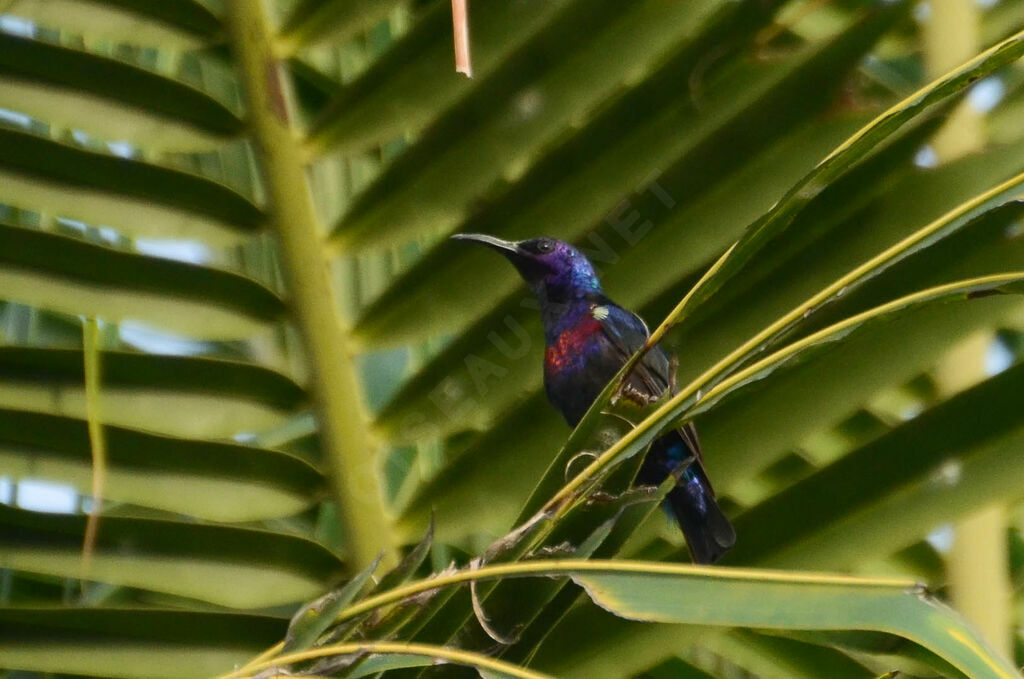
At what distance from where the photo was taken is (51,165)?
5.02 feet

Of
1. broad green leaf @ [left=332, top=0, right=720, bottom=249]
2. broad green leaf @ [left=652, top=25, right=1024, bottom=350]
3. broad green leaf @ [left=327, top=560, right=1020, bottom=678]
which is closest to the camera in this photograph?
broad green leaf @ [left=327, top=560, right=1020, bottom=678]

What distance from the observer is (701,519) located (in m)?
1.53

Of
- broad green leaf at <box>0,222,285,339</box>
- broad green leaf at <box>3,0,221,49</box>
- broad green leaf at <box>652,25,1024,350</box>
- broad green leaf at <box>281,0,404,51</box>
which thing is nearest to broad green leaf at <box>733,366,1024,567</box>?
broad green leaf at <box>652,25,1024,350</box>

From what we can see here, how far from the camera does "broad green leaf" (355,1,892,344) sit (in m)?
1.39

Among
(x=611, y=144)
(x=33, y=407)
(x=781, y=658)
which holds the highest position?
(x=611, y=144)

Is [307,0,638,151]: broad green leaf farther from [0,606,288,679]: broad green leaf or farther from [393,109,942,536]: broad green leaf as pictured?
[0,606,288,679]: broad green leaf

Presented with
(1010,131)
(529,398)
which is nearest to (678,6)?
(529,398)

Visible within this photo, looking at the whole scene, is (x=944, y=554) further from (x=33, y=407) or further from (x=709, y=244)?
(x=33, y=407)

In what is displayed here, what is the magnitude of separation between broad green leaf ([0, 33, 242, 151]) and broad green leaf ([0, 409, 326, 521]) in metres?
0.38

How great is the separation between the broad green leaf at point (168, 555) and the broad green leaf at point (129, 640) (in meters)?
0.03

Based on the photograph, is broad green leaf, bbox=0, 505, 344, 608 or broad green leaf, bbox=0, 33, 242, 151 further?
broad green leaf, bbox=0, 33, 242, 151

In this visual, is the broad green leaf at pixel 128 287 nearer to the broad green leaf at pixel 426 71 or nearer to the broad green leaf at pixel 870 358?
the broad green leaf at pixel 426 71

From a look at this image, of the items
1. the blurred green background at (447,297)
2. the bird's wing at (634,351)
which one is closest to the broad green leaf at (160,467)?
the blurred green background at (447,297)

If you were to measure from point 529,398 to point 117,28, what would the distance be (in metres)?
0.70
